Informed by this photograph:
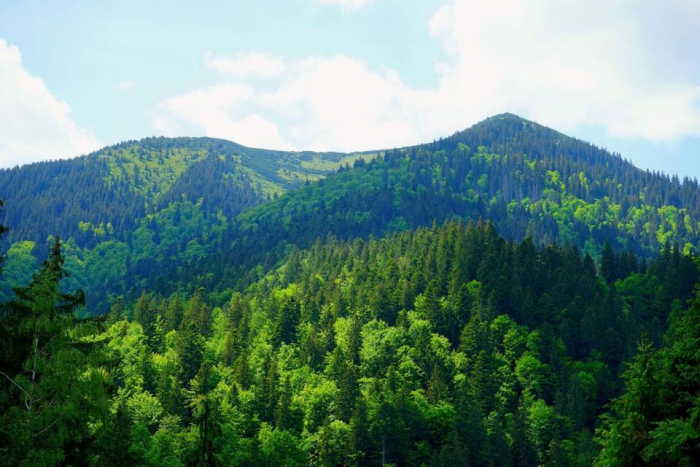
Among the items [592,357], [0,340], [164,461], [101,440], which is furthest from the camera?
[592,357]

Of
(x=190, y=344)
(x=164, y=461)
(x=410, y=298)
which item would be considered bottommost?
(x=164, y=461)

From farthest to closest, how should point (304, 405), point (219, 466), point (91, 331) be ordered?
point (304, 405) → point (219, 466) → point (91, 331)

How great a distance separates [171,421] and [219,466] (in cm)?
5994

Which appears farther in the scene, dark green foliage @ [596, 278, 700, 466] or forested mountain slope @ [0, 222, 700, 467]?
forested mountain slope @ [0, 222, 700, 467]

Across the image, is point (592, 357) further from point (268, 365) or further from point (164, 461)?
point (164, 461)

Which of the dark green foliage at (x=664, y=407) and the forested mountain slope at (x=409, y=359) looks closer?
the dark green foliage at (x=664, y=407)

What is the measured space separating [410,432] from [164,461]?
36071mm

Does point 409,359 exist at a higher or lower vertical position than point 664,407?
lower

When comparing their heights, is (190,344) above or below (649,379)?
below

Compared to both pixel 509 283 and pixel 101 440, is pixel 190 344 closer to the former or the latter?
pixel 509 283

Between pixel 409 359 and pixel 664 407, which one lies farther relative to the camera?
pixel 409 359

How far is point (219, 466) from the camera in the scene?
4316 centimetres

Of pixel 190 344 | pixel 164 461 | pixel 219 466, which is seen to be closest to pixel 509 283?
pixel 190 344

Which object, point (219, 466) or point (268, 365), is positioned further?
point (268, 365)
